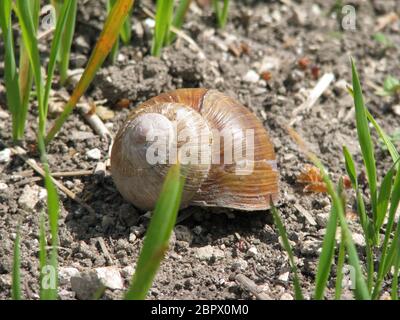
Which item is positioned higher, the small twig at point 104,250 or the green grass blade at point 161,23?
the green grass blade at point 161,23

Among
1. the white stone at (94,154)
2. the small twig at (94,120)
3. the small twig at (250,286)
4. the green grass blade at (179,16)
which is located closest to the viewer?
the small twig at (250,286)

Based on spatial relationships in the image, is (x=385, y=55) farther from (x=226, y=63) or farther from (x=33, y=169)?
(x=33, y=169)

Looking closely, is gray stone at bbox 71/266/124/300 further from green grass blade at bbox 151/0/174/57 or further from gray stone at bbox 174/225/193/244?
green grass blade at bbox 151/0/174/57

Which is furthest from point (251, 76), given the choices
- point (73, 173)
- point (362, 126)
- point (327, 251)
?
point (327, 251)

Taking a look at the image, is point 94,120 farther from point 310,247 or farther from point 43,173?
point 310,247

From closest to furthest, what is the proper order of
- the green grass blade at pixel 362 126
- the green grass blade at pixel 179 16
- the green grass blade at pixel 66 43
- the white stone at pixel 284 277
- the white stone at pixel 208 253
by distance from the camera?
the green grass blade at pixel 362 126
the white stone at pixel 284 277
the white stone at pixel 208 253
the green grass blade at pixel 66 43
the green grass blade at pixel 179 16

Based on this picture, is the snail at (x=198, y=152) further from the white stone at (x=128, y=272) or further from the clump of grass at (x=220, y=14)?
the clump of grass at (x=220, y=14)

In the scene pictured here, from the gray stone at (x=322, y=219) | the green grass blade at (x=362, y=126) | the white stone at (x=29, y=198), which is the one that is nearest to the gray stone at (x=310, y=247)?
the gray stone at (x=322, y=219)
